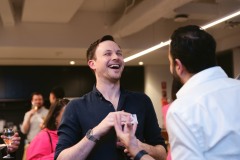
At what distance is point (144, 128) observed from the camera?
5.77 ft

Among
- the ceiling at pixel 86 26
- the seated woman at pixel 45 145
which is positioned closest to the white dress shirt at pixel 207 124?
the seated woman at pixel 45 145

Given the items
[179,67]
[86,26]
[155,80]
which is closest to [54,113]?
[179,67]

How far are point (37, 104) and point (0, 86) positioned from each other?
2788 mm

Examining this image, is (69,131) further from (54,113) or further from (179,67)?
(54,113)

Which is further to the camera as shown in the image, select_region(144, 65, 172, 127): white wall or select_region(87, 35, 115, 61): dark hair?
select_region(144, 65, 172, 127): white wall

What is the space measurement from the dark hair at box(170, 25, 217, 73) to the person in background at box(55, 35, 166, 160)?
0.37m

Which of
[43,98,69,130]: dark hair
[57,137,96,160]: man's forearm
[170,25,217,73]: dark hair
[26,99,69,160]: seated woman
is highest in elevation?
[170,25,217,73]: dark hair

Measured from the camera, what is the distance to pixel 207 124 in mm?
1211

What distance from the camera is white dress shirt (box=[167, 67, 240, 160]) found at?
1.21 m

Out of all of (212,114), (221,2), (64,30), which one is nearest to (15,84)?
(64,30)

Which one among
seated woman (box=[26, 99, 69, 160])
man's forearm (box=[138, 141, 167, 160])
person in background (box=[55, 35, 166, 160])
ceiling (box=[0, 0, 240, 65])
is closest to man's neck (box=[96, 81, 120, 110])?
person in background (box=[55, 35, 166, 160])

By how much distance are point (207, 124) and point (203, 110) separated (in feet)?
0.17

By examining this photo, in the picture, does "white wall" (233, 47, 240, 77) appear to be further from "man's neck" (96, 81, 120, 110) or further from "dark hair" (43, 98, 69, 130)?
"man's neck" (96, 81, 120, 110)

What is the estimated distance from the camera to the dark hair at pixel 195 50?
133 centimetres
